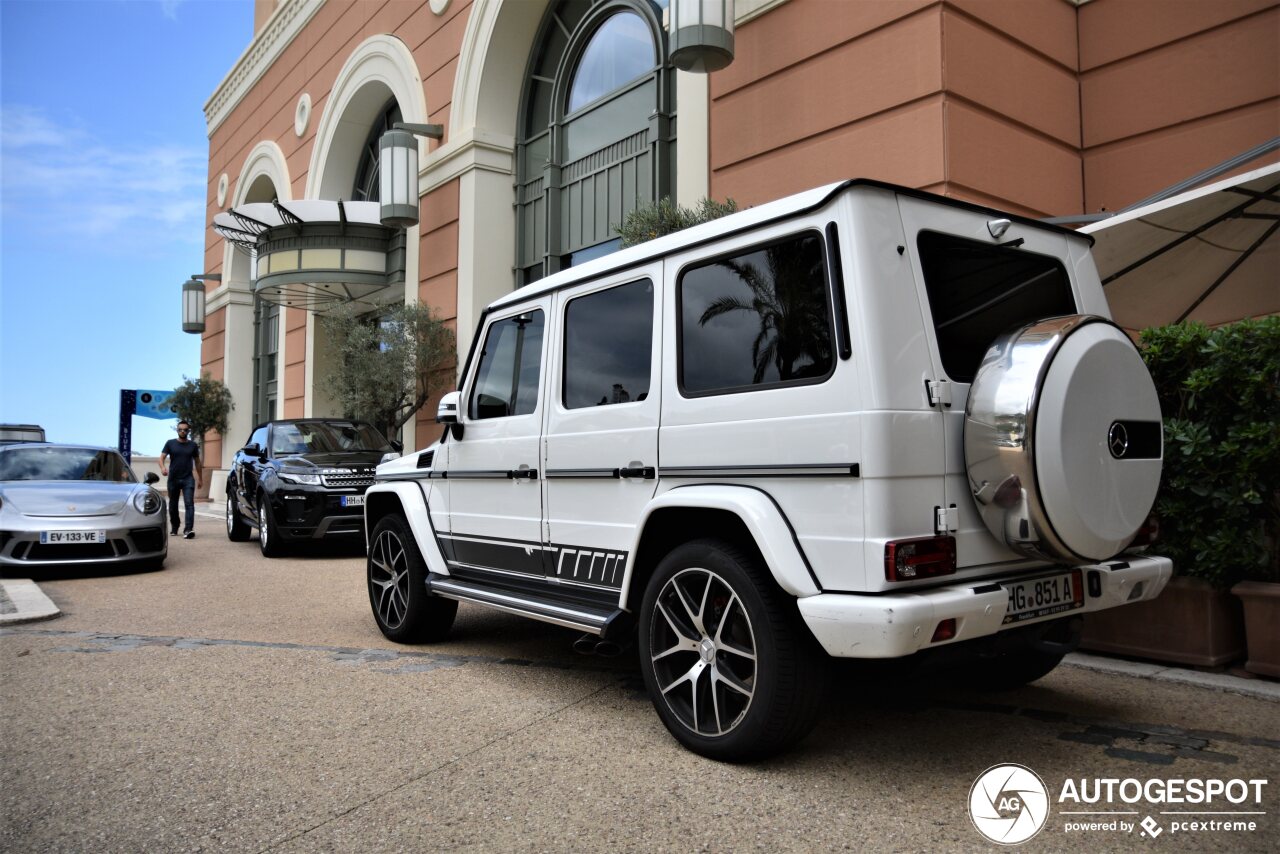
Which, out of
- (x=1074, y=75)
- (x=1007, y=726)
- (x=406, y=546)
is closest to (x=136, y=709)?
(x=406, y=546)

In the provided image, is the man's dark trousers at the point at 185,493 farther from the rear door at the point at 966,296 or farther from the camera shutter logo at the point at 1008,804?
the camera shutter logo at the point at 1008,804

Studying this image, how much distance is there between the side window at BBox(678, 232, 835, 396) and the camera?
334 cm

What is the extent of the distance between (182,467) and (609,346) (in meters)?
11.2

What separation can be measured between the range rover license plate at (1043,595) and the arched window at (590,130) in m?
8.79

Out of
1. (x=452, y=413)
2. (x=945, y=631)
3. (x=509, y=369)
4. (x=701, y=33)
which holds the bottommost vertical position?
(x=945, y=631)

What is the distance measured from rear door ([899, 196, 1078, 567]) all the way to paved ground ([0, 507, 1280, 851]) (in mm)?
714

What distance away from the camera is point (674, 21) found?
30.1 feet

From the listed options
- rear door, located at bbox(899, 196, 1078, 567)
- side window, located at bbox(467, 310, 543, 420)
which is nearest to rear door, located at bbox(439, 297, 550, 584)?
side window, located at bbox(467, 310, 543, 420)

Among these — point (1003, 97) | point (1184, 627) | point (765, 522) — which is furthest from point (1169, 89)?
point (765, 522)

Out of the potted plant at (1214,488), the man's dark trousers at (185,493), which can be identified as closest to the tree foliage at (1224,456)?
the potted plant at (1214,488)

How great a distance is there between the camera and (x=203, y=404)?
997 inches

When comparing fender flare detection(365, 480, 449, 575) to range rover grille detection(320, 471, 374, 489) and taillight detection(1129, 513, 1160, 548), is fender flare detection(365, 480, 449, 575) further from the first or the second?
range rover grille detection(320, 471, 374, 489)

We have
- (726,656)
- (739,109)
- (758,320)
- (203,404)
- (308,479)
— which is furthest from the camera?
(203,404)

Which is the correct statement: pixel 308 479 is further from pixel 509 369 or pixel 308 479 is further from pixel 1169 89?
pixel 1169 89
